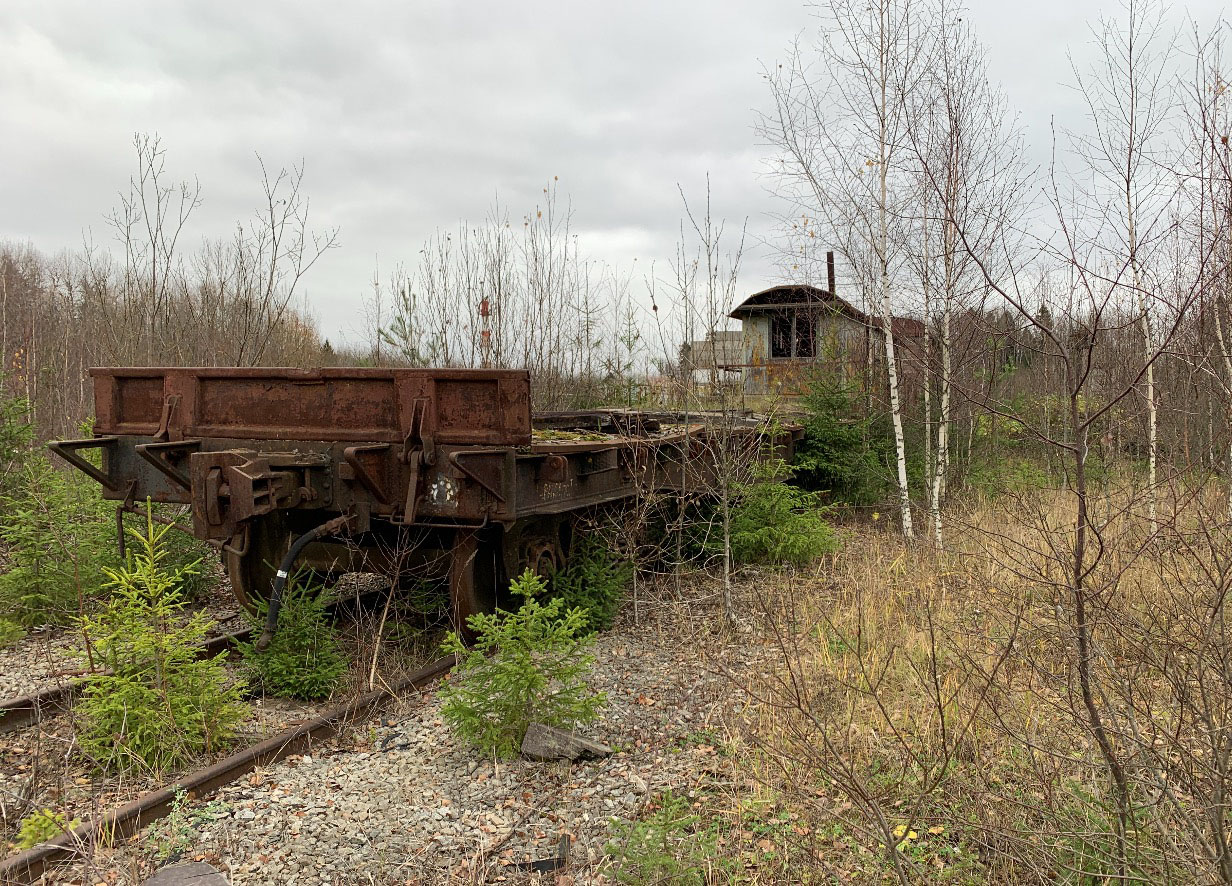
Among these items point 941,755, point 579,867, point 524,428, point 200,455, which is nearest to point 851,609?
point 941,755

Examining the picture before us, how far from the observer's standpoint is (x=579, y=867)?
314cm

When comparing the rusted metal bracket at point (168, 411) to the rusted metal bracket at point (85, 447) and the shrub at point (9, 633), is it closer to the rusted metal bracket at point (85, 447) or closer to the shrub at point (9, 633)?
the rusted metal bracket at point (85, 447)

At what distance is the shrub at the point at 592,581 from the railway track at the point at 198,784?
1246 mm

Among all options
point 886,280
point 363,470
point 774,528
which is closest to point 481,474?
point 363,470

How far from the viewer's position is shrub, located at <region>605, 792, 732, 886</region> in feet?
9.58

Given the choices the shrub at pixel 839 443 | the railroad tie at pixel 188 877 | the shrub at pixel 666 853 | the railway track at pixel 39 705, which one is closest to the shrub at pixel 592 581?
the railway track at pixel 39 705

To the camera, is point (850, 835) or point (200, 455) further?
point (200, 455)

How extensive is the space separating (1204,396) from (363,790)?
12554mm

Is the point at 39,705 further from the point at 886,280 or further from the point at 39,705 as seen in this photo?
the point at 886,280

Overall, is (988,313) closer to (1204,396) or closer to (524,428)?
(1204,396)

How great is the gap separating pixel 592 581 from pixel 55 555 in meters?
4.02

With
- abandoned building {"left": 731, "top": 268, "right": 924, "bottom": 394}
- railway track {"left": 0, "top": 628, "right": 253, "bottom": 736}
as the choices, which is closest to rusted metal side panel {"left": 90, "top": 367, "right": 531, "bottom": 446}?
railway track {"left": 0, "top": 628, "right": 253, "bottom": 736}

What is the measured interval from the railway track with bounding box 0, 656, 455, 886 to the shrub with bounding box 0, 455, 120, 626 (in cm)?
245

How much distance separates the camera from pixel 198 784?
358 cm
